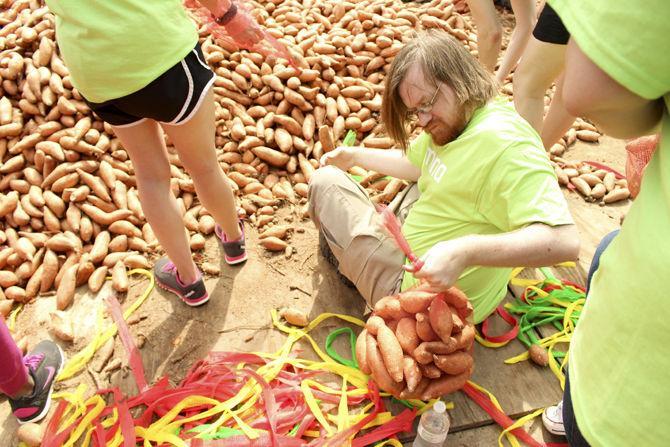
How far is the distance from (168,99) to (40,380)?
1200 mm

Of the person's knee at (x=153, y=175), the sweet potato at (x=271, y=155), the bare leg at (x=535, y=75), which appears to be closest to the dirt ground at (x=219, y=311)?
the sweet potato at (x=271, y=155)

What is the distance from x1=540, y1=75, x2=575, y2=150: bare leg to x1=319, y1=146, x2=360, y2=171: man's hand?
1051mm

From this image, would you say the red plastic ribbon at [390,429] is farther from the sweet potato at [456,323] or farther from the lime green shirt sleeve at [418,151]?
the lime green shirt sleeve at [418,151]

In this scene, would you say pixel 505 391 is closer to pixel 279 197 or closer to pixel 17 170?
pixel 279 197

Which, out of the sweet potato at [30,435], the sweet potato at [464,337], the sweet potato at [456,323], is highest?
the sweet potato at [456,323]

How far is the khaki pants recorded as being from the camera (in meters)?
1.97

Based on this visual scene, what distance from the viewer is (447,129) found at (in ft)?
5.53

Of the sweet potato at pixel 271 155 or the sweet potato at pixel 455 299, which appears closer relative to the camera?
the sweet potato at pixel 455 299

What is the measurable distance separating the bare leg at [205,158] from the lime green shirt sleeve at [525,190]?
1.01 m

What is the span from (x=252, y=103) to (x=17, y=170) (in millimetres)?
1388

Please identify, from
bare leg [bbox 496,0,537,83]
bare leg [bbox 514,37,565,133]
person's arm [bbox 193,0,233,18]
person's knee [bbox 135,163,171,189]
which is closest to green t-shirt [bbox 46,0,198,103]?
person's arm [bbox 193,0,233,18]

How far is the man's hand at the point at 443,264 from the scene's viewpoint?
134 cm

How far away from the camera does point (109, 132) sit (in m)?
2.84

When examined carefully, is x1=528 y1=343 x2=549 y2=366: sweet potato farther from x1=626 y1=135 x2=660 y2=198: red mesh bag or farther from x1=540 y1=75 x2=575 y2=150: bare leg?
x1=540 y1=75 x2=575 y2=150: bare leg
